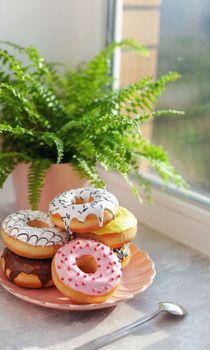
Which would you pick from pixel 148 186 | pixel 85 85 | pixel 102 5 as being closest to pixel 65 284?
pixel 148 186

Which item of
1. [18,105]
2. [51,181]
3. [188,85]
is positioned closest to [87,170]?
[51,181]

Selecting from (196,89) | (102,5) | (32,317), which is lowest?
(32,317)

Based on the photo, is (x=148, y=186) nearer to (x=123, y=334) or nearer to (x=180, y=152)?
(x=180, y=152)

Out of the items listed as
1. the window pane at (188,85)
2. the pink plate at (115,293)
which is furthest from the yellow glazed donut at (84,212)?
the window pane at (188,85)

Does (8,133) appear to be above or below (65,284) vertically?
above

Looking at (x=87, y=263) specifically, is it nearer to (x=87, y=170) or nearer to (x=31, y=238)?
(x=31, y=238)
